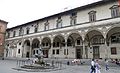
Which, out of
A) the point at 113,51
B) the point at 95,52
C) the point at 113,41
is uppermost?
the point at 113,41

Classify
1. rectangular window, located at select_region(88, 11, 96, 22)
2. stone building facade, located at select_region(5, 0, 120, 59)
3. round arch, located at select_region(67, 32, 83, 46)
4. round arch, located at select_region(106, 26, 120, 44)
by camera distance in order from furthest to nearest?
round arch, located at select_region(67, 32, 83, 46), rectangular window, located at select_region(88, 11, 96, 22), round arch, located at select_region(106, 26, 120, 44), stone building facade, located at select_region(5, 0, 120, 59)

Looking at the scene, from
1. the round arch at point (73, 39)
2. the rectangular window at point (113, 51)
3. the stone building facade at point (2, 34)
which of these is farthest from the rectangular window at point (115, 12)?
the stone building facade at point (2, 34)

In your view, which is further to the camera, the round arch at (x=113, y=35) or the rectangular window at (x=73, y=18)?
the rectangular window at (x=73, y=18)

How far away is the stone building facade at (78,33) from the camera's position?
2111cm

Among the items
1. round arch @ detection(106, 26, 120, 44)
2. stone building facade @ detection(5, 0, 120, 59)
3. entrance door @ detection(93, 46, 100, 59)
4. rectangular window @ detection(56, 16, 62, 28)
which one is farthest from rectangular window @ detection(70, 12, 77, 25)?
round arch @ detection(106, 26, 120, 44)

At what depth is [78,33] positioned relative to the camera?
23797 millimetres

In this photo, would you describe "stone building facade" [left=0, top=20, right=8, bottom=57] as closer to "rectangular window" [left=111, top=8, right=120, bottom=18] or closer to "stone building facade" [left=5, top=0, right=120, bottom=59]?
"stone building facade" [left=5, top=0, right=120, bottom=59]

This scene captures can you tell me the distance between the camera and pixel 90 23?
2252 cm

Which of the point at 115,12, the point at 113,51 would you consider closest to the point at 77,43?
the point at 113,51

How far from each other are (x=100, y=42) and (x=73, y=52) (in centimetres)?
550

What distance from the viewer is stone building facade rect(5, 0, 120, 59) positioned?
69.3 ft

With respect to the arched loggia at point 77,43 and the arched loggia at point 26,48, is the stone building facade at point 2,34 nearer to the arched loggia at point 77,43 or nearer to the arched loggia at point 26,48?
the arched loggia at point 26,48


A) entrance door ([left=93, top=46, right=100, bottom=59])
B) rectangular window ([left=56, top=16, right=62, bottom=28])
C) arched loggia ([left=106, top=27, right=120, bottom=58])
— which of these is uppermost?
rectangular window ([left=56, top=16, right=62, bottom=28])

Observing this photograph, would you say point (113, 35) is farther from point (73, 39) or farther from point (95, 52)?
point (73, 39)
